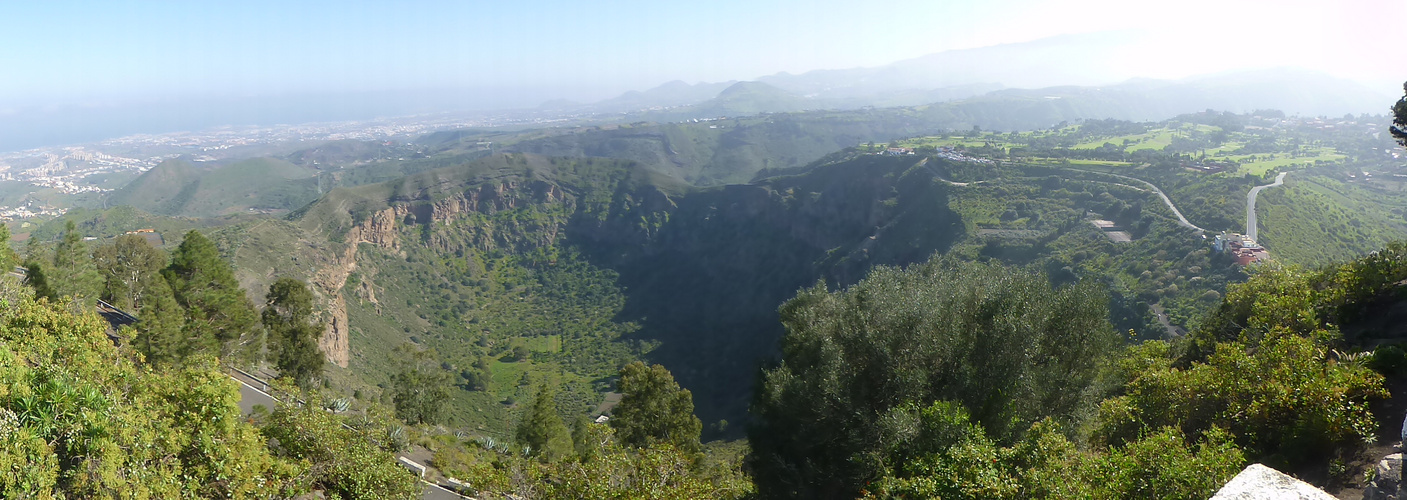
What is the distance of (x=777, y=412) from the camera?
16641 millimetres

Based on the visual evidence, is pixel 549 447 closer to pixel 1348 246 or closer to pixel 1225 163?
pixel 1348 246

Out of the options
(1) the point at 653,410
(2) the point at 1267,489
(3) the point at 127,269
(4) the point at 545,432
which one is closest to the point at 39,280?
(3) the point at 127,269

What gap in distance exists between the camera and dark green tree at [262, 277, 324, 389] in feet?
91.4

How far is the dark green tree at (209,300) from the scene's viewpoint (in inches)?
987

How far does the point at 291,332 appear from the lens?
28578mm

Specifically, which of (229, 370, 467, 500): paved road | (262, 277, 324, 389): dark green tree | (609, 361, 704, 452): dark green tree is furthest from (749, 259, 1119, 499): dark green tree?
(262, 277, 324, 389): dark green tree

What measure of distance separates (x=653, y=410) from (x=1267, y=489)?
72.8 feet

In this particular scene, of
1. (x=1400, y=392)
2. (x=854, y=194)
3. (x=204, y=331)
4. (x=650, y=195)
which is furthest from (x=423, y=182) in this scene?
(x=1400, y=392)

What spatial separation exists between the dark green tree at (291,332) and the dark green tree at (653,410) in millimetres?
16219

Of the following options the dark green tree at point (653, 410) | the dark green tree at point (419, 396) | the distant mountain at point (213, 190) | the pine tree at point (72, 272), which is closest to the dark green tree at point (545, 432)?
the dark green tree at point (653, 410)

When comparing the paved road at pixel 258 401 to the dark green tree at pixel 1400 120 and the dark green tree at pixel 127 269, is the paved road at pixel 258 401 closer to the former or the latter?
the dark green tree at pixel 127 269

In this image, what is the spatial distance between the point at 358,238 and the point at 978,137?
127 m

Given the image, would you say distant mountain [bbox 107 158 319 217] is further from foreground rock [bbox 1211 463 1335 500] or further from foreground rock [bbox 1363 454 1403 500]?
foreground rock [bbox 1363 454 1403 500]

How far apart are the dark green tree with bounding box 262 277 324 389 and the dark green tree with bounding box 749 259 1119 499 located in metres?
24.5
